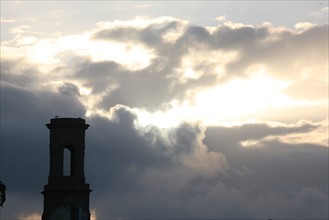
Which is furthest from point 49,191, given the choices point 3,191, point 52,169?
point 3,191

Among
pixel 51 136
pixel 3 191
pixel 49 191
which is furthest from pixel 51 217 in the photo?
pixel 3 191

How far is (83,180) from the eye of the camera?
231ft

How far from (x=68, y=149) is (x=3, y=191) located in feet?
117

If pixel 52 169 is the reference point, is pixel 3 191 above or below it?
below

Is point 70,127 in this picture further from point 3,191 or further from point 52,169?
point 3,191

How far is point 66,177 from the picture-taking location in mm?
69938

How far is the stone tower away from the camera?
69000 mm

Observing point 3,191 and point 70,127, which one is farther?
point 70,127

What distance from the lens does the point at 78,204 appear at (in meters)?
69.4

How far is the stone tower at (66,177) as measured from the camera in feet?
226

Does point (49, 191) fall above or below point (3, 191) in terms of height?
above

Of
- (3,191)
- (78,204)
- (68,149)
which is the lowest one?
(3,191)

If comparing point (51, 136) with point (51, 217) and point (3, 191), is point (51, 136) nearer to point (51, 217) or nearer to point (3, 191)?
point (51, 217)

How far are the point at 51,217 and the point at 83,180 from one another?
404 cm
